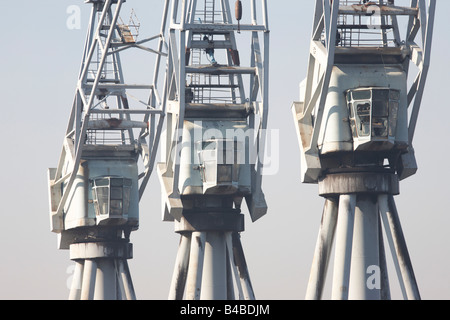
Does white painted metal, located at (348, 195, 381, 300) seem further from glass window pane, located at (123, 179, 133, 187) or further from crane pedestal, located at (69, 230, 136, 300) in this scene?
crane pedestal, located at (69, 230, 136, 300)

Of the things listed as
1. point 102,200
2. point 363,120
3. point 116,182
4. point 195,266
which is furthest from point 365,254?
point 102,200

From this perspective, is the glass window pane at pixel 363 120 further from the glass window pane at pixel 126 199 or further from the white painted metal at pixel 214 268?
the glass window pane at pixel 126 199

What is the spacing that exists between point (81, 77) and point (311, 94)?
82.5 ft

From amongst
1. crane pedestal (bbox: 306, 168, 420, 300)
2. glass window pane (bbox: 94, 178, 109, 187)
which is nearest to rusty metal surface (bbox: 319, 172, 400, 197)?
crane pedestal (bbox: 306, 168, 420, 300)

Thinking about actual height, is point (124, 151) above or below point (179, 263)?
above

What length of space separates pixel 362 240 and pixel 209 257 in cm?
1884

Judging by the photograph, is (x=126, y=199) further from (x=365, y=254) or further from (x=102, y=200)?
(x=365, y=254)

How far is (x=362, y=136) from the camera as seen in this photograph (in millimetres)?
98188

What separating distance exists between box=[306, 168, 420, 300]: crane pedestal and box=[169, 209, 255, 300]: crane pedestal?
1406 cm

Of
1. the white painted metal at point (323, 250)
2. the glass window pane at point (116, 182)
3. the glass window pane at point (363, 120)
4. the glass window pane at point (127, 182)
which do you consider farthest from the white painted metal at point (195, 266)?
the glass window pane at point (363, 120)

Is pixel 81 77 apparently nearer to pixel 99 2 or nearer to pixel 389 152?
pixel 99 2

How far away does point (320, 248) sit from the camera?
102m

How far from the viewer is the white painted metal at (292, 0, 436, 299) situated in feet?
323
